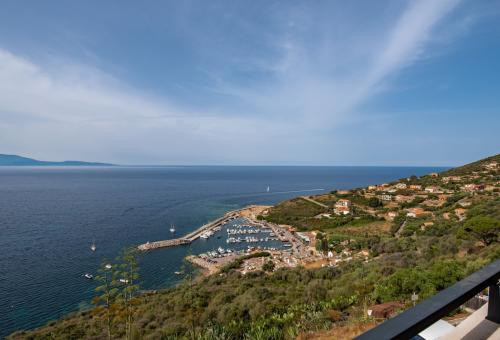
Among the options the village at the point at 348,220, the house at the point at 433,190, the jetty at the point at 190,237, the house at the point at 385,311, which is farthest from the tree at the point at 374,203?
the house at the point at 385,311

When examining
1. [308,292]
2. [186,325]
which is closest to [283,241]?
[308,292]

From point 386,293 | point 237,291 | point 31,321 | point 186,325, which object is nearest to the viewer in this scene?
point 386,293

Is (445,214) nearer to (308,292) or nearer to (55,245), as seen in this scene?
(308,292)

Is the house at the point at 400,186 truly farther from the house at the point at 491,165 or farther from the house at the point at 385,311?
the house at the point at 385,311

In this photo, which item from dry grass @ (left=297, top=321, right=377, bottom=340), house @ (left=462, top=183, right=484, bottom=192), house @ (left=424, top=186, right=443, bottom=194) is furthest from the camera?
house @ (left=424, top=186, right=443, bottom=194)

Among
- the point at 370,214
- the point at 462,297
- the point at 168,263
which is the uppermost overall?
the point at 462,297

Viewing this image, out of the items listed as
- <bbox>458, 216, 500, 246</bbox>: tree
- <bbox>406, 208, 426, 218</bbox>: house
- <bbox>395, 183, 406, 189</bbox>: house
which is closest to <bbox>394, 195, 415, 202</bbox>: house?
<bbox>395, 183, 406, 189</bbox>: house

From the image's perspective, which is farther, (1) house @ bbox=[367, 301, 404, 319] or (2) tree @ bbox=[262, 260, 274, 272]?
(2) tree @ bbox=[262, 260, 274, 272]

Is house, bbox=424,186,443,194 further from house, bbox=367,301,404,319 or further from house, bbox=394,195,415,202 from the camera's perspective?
house, bbox=367,301,404,319
